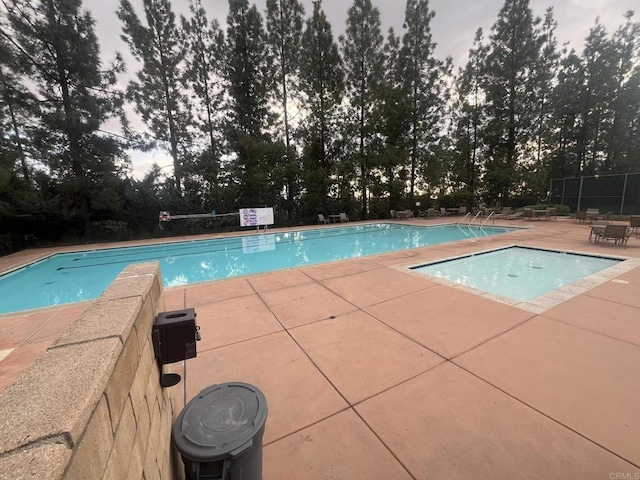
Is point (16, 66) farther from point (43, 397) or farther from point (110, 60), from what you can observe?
point (43, 397)

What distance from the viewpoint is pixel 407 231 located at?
12.2 m

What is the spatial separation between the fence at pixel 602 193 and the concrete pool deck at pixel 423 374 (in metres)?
13.8

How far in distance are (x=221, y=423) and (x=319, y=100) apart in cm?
1687

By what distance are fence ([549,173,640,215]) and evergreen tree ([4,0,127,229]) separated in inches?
892

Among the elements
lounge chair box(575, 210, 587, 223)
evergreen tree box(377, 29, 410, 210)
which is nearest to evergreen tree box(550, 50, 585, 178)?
lounge chair box(575, 210, 587, 223)

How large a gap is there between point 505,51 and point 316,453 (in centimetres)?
2322

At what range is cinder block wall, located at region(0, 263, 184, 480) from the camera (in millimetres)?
465

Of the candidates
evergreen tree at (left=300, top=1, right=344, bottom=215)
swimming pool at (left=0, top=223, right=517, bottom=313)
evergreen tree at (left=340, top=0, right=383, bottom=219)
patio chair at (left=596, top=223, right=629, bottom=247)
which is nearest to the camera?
swimming pool at (left=0, top=223, right=517, bottom=313)

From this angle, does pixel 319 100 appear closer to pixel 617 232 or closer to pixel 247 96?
pixel 247 96

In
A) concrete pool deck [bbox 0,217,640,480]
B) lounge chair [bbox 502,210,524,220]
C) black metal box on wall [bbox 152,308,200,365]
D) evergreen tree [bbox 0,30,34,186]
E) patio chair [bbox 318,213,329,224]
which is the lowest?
concrete pool deck [bbox 0,217,640,480]

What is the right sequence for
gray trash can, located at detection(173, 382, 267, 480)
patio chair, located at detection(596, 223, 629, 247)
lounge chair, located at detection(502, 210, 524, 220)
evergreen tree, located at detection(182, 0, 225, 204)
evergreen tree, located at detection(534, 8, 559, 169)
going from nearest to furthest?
gray trash can, located at detection(173, 382, 267, 480) < patio chair, located at detection(596, 223, 629, 247) < evergreen tree, located at detection(182, 0, 225, 204) < lounge chair, located at detection(502, 210, 524, 220) < evergreen tree, located at detection(534, 8, 559, 169)

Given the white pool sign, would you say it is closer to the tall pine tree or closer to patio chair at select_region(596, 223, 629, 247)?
the tall pine tree

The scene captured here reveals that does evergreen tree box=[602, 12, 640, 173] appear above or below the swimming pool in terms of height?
above

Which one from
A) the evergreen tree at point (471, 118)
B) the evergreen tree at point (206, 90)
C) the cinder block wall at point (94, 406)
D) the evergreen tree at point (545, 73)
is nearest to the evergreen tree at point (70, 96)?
the evergreen tree at point (206, 90)
